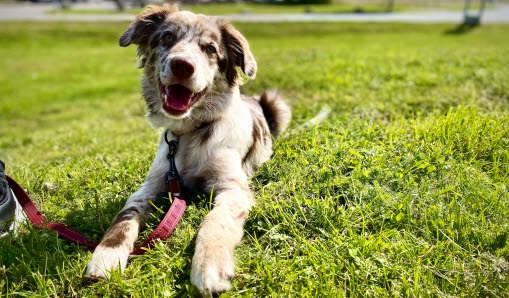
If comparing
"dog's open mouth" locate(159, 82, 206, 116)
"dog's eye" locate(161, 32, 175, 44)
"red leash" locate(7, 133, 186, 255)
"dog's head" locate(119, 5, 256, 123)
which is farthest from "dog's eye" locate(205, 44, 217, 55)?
"red leash" locate(7, 133, 186, 255)

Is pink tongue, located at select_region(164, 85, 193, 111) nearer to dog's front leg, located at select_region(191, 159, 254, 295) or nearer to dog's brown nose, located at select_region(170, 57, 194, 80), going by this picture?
dog's brown nose, located at select_region(170, 57, 194, 80)

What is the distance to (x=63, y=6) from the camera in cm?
3812

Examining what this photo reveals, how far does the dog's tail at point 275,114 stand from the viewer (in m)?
5.67

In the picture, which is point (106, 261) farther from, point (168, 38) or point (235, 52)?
point (235, 52)

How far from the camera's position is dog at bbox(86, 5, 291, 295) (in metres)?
3.33

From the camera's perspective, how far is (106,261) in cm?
292

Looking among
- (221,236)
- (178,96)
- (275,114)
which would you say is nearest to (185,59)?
(178,96)

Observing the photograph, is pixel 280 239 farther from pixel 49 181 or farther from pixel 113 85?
pixel 113 85

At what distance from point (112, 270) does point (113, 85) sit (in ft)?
41.9

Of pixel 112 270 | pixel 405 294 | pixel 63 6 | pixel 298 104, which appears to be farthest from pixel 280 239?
pixel 63 6

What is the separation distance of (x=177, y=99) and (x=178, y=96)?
0.10 feet

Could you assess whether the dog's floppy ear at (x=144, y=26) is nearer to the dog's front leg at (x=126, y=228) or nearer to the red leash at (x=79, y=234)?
the dog's front leg at (x=126, y=228)

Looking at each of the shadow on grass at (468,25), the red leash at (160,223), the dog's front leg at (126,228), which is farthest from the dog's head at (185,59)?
the shadow on grass at (468,25)

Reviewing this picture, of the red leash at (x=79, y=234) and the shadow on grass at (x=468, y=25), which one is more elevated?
the red leash at (x=79, y=234)
